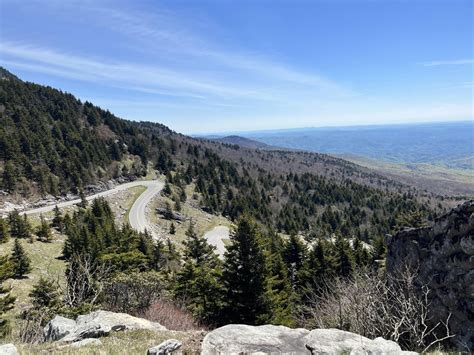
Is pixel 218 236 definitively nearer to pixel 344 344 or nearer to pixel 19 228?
pixel 19 228

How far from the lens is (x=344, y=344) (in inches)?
387

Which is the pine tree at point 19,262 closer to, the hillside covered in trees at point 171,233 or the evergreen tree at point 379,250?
the hillside covered in trees at point 171,233

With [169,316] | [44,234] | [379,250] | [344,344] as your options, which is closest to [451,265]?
[344,344]

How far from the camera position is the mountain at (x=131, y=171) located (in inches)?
3324

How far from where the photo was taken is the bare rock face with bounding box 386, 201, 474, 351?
1638 centimetres

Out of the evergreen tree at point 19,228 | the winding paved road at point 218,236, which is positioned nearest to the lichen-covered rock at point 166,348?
the evergreen tree at point 19,228

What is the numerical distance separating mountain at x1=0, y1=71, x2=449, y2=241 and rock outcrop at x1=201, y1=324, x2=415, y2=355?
6686 cm

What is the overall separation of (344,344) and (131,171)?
109 m

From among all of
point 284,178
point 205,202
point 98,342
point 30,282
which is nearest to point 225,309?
point 98,342

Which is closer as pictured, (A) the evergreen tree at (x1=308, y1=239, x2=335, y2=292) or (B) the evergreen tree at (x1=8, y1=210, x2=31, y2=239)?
(A) the evergreen tree at (x1=308, y1=239, x2=335, y2=292)

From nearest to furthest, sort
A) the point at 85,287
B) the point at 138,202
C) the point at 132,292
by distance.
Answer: the point at 132,292
the point at 85,287
the point at 138,202

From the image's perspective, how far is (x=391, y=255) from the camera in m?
24.5

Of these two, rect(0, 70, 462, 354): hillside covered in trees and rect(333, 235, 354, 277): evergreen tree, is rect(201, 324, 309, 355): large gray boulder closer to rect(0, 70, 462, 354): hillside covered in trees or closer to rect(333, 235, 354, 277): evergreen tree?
→ rect(0, 70, 462, 354): hillside covered in trees

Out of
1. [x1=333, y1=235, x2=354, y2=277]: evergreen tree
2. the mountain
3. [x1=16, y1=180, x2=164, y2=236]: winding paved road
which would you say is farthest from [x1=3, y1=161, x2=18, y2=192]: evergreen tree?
[x1=333, y1=235, x2=354, y2=277]: evergreen tree
